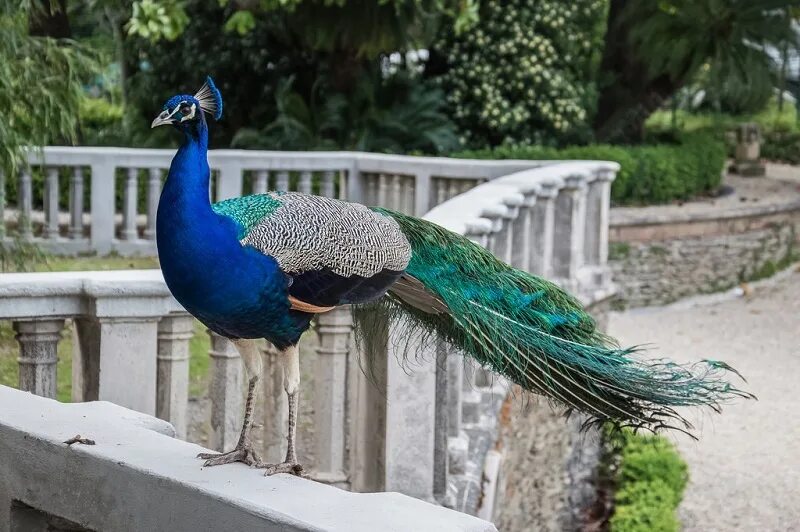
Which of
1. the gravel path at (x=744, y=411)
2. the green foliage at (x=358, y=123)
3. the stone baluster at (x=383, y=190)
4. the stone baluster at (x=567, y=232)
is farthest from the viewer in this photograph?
the green foliage at (x=358, y=123)

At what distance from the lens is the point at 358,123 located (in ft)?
49.5

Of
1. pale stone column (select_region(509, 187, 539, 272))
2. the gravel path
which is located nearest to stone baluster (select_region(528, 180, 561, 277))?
pale stone column (select_region(509, 187, 539, 272))

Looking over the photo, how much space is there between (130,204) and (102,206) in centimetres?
20

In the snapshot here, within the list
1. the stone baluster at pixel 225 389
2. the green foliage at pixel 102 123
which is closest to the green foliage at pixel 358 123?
the green foliage at pixel 102 123

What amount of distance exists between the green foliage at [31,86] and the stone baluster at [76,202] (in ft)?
8.13

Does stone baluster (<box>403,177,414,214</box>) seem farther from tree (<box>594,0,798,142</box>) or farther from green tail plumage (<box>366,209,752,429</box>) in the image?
tree (<box>594,0,798,142</box>)

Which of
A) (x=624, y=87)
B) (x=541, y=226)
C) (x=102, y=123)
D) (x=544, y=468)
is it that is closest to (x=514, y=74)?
(x=624, y=87)

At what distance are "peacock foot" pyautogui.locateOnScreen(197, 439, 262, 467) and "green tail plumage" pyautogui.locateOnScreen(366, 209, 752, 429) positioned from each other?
0.64 m

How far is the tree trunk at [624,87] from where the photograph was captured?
17375 millimetres

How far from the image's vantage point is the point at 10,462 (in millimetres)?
3117

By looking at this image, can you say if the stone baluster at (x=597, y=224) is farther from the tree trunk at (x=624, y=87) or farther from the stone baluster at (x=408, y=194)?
the tree trunk at (x=624, y=87)

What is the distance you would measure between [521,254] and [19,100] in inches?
109

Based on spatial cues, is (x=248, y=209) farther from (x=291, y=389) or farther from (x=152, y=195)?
(x=152, y=195)

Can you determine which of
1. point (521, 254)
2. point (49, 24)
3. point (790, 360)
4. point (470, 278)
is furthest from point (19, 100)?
point (790, 360)
